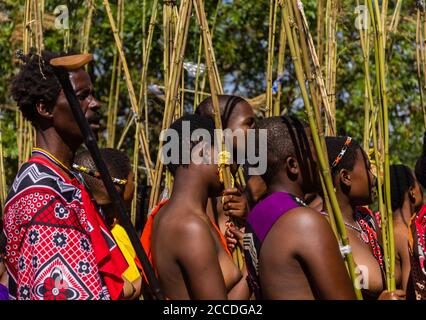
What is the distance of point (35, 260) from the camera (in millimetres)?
1753

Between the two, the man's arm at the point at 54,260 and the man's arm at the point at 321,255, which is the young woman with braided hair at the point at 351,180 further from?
the man's arm at the point at 54,260

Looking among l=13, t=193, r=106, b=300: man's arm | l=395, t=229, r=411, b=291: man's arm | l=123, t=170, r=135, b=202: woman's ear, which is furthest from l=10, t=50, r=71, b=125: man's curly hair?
l=395, t=229, r=411, b=291: man's arm

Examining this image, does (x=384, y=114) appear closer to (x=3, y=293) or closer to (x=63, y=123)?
(x=63, y=123)

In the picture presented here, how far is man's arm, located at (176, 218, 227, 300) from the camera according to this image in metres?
1.98

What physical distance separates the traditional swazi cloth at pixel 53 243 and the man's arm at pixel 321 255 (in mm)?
412

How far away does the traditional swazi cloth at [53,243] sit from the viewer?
1.75 m

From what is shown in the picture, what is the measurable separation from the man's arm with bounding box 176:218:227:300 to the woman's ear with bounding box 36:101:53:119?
16.1 inches

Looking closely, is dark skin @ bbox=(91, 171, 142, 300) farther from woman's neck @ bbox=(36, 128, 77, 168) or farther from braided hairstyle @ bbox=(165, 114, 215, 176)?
woman's neck @ bbox=(36, 128, 77, 168)

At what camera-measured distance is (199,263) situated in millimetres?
1992
